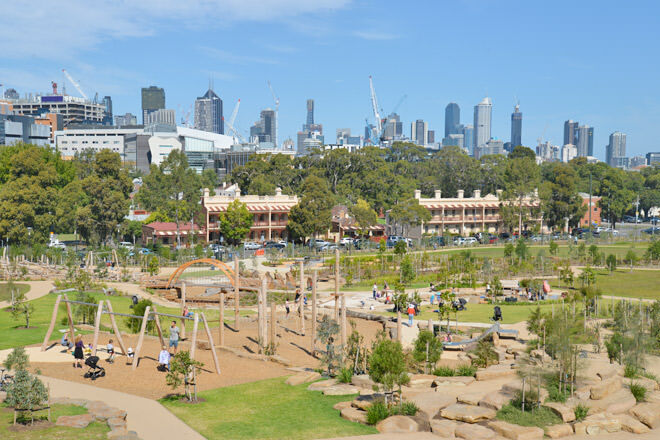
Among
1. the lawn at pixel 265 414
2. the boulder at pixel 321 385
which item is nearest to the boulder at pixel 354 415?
the lawn at pixel 265 414

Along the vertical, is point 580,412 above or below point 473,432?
above

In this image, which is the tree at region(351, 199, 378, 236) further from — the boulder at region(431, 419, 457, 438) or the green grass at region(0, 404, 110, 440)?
the green grass at region(0, 404, 110, 440)

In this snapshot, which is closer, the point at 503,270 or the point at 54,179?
the point at 503,270

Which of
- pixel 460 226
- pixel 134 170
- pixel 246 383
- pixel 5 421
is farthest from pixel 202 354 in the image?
pixel 134 170

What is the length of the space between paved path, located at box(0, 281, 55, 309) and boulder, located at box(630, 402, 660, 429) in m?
33.6

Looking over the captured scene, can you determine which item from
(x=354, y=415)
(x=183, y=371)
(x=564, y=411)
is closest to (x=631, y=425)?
(x=564, y=411)

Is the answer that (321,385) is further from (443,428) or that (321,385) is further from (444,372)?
(443,428)

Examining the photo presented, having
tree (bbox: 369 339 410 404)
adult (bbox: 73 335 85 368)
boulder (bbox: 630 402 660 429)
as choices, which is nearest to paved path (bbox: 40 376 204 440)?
adult (bbox: 73 335 85 368)

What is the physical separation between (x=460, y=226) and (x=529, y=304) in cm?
4891

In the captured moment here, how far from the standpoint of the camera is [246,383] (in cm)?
2281

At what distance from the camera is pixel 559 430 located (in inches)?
689

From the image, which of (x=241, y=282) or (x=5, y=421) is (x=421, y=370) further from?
(x=241, y=282)

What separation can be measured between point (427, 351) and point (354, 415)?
6087 millimetres

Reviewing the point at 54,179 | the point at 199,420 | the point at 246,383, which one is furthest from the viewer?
the point at 54,179
